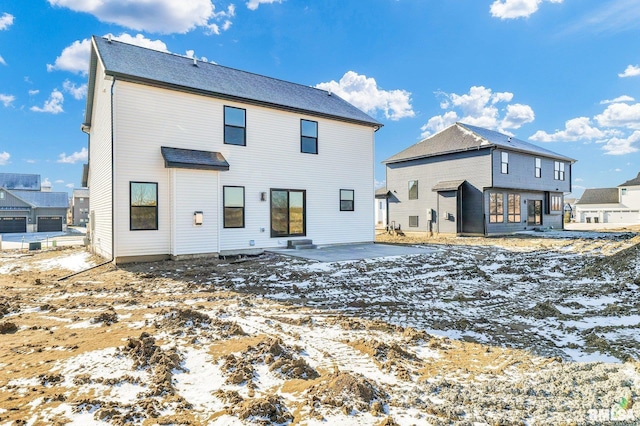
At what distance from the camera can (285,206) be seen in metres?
12.5

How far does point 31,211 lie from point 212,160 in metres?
39.7

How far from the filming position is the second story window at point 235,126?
11500 millimetres

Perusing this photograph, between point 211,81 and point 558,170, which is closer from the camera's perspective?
point 211,81

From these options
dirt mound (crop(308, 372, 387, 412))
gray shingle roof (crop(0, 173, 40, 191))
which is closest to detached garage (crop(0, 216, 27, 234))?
gray shingle roof (crop(0, 173, 40, 191))

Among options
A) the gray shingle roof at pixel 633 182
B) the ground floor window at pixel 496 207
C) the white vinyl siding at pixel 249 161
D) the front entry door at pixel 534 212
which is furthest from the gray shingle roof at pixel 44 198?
the gray shingle roof at pixel 633 182

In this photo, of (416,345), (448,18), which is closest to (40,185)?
(448,18)

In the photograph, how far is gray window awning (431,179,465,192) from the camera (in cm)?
2114

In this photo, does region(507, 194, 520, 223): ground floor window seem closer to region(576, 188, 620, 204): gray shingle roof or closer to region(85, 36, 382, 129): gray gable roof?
region(85, 36, 382, 129): gray gable roof

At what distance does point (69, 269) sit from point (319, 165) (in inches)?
Answer: 344

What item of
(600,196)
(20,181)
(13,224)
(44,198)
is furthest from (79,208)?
(600,196)

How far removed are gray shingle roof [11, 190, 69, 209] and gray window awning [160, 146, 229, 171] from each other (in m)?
38.7

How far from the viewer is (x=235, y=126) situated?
11.6 metres

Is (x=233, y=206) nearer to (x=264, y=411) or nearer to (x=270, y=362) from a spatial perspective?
(x=270, y=362)

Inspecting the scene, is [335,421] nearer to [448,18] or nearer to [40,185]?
[448,18]
